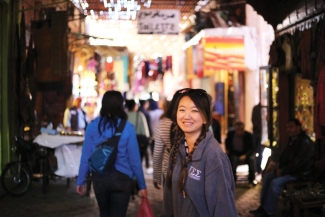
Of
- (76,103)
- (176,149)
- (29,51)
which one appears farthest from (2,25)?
(176,149)

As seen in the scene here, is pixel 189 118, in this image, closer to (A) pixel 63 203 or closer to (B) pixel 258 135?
(A) pixel 63 203

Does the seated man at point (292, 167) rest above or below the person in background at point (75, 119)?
below

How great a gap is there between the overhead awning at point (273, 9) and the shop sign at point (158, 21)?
279 centimetres

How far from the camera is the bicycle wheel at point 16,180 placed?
36.1 ft

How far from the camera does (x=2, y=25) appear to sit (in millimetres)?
11852

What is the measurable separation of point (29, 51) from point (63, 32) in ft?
2.81

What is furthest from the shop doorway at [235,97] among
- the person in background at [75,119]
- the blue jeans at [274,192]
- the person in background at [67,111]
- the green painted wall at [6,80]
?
the blue jeans at [274,192]

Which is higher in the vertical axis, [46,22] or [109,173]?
[46,22]

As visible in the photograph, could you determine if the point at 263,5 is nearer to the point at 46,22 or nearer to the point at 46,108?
the point at 46,22

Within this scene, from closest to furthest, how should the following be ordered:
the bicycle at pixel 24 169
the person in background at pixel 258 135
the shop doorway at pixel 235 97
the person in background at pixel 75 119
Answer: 1. the bicycle at pixel 24 169
2. the person in background at pixel 258 135
3. the person in background at pixel 75 119
4. the shop doorway at pixel 235 97

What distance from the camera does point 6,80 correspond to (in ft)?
38.9

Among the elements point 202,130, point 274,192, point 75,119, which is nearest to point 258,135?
point 75,119

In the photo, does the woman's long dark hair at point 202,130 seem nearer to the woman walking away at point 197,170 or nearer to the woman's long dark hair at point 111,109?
the woman walking away at point 197,170

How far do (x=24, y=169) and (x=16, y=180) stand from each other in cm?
26
